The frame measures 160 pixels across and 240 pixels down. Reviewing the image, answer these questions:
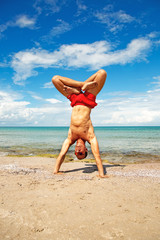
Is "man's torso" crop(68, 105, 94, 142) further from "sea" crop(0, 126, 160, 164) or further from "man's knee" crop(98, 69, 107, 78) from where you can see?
"sea" crop(0, 126, 160, 164)

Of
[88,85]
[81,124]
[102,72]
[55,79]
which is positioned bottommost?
[81,124]

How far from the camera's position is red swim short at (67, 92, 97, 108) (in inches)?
280

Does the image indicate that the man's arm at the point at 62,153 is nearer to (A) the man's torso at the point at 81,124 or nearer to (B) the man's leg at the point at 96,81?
(A) the man's torso at the point at 81,124

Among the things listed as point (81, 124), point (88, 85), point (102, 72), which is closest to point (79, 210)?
point (81, 124)

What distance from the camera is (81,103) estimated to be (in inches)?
282

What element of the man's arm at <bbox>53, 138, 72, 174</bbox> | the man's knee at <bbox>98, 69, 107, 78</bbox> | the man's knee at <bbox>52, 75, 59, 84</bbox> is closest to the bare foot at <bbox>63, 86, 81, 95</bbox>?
the man's knee at <bbox>52, 75, 59, 84</bbox>

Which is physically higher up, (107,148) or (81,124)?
(81,124)

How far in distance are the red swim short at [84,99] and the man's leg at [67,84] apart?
0.68ft

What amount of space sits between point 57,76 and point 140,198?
5.36 metres

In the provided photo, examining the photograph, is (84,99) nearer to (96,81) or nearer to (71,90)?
(71,90)

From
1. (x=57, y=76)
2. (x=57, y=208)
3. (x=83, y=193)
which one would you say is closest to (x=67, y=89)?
(x=57, y=76)

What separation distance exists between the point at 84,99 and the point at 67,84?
943 mm

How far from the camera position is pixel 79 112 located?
7.10 metres

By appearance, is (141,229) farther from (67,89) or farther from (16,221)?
(67,89)
